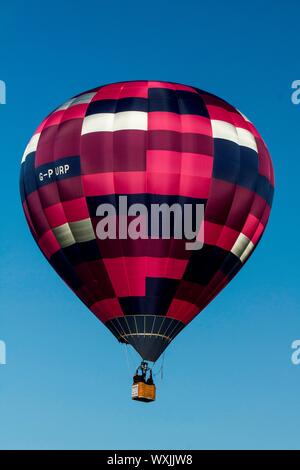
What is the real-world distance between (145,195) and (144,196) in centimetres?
5

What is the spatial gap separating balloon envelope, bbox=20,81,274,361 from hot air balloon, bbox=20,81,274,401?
26 millimetres

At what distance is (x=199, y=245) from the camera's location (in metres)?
34.8

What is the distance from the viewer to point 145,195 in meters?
34.3

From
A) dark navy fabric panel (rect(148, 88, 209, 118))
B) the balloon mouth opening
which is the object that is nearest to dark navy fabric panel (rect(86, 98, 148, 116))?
dark navy fabric panel (rect(148, 88, 209, 118))

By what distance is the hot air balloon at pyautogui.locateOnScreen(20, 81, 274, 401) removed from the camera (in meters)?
34.4

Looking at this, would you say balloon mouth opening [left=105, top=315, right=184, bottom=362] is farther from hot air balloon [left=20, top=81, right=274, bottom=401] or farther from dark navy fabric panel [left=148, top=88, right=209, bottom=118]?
dark navy fabric panel [left=148, top=88, right=209, bottom=118]

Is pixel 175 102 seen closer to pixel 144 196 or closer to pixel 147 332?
pixel 144 196

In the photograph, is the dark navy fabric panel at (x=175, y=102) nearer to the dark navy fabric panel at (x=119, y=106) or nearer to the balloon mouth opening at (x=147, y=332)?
the dark navy fabric panel at (x=119, y=106)

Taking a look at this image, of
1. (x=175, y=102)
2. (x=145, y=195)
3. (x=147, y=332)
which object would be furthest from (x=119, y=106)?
(x=147, y=332)

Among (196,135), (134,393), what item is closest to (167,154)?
(196,135)

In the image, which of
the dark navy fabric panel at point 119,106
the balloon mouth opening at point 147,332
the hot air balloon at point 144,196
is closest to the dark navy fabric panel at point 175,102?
the hot air balloon at point 144,196

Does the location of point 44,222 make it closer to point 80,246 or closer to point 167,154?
point 80,246

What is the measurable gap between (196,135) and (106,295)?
489cm

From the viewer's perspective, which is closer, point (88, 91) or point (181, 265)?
point (181, 265)
